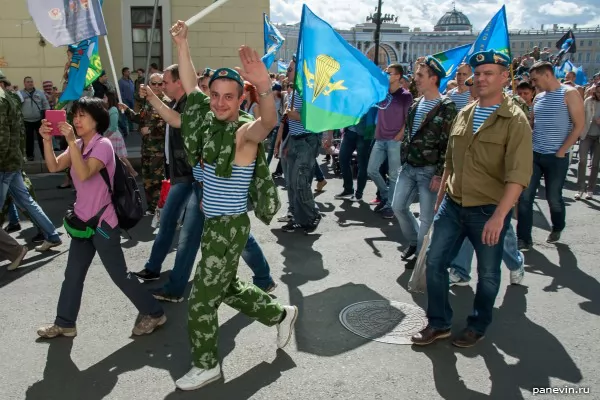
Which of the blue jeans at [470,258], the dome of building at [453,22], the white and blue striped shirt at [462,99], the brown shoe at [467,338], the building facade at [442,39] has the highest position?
the dome of building at [453,22]

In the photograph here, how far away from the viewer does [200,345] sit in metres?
3.57

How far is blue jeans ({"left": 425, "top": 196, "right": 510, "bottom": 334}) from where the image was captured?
393 centimetres

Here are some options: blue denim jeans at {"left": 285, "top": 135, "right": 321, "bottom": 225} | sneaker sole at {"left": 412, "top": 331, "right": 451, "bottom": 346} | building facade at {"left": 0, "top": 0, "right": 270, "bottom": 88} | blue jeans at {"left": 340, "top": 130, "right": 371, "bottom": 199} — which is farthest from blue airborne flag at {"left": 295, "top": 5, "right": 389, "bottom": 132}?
building facade at {"left": 0, "top": 0, "right": 270, "bottom": 88}

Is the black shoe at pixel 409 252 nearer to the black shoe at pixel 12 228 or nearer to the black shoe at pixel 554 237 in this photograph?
the black shoe at pixel 554 237

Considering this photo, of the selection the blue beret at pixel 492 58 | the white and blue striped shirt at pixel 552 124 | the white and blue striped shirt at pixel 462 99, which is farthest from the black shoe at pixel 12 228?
the white and blue striped shirt at pixel 552 124

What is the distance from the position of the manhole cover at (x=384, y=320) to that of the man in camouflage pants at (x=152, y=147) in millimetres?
3776

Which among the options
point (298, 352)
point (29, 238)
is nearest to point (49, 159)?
point (298, 352)

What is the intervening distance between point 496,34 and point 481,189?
3875mm

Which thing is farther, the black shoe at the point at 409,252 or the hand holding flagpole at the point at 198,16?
the black shoe at the point at 409,252

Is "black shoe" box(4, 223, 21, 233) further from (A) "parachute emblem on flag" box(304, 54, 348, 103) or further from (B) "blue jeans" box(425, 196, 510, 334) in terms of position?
(B) "blue jeans" box(425, 196, 510, 334)

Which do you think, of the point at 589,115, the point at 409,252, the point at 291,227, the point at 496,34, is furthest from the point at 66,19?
the point at 589,115

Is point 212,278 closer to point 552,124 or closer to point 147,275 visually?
point 147,275

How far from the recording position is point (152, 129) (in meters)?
7.43

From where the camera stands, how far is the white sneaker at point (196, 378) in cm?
355
